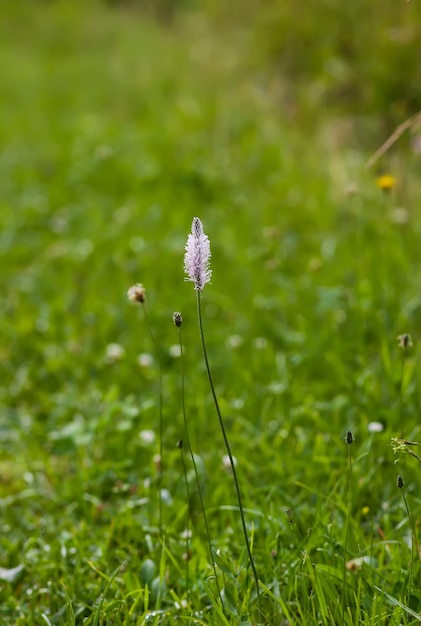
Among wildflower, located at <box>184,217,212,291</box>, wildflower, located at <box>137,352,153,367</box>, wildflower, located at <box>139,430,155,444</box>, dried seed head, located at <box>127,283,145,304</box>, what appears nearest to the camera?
wildflower, located at <box>184,217,212,291</box>

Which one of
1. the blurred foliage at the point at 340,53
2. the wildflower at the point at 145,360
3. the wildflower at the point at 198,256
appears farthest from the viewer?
the blurred foliage at the point at 340,53

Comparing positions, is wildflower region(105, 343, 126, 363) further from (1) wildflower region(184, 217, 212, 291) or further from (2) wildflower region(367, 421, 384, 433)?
(1) wildflower region(184, 217, 212, 291)

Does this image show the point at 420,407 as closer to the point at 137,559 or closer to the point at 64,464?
the point at 137,559

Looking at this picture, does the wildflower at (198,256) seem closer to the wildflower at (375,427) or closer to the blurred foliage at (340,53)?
the wildflower at (375,427)

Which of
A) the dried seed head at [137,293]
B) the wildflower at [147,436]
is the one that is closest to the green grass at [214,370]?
the wildflower at [147,436]

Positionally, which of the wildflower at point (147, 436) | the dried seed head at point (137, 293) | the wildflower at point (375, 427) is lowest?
the wildflower at point (375, 427)

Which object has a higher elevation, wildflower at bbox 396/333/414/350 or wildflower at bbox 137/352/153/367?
wildflower at bbox 137/352/153/367

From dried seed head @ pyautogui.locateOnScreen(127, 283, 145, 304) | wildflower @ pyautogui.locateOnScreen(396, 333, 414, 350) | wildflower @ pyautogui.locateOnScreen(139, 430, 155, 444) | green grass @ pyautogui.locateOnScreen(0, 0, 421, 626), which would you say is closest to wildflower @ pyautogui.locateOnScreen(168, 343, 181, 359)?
green grass @ pyautogui.locateOnScreen(0, 0, 421, 626)

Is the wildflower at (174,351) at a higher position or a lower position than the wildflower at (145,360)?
higher

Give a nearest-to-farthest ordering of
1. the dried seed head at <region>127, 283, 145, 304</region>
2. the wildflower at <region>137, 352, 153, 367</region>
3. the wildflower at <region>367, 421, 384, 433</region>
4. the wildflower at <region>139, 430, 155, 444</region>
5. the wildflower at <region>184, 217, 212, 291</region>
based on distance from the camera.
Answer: the wildflower at <region>184, 217, 212, 291</region>, the dried seed head at <region>127, 283, 145, 304</region>, the wildflower at <region>367, 421, 384, 433</region>, the wildflower at <region>139, 430, 155, 444</region>, the wildflower at <region>137, 352, 153, 367</region>
